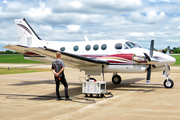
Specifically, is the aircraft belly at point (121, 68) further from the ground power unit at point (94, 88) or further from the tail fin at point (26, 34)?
the tail fin at point (26, 34)

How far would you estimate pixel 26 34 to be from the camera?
1786 centimetres

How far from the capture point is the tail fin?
58.6 ft

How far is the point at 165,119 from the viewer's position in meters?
6.19

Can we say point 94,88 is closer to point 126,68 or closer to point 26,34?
point 126,68

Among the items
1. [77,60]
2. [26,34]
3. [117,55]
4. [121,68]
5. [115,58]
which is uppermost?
[26,34]

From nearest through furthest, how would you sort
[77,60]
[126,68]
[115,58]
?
[77,60]
[126,68]
[115,58]

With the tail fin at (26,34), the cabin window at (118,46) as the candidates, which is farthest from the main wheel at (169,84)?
the tail fin at (26,34)

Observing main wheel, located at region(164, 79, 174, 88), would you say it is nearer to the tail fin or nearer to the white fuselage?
the white fuselage

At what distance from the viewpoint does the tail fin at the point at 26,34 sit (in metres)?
17.9

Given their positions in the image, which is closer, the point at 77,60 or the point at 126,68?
the point at 77,60

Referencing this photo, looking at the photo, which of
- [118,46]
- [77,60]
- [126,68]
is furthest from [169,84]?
[77,60]

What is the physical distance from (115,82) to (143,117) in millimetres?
9301

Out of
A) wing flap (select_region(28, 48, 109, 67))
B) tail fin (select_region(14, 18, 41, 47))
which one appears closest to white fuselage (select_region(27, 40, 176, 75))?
wing flap (select_region(28, 48, 109, 67))

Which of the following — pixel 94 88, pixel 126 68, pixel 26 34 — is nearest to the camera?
pixel 94 88
